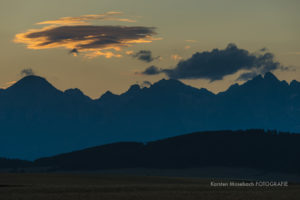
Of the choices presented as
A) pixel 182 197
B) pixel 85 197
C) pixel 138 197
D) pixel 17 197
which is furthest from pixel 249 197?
pixel 17 197

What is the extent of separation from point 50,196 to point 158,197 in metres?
18.3

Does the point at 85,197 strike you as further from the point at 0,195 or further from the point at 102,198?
the point at 0,195

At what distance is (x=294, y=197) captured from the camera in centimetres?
10581

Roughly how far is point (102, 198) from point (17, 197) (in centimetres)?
1398

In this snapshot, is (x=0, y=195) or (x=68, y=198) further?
(x=0, y=195)

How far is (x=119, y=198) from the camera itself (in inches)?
4048

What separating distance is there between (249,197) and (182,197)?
11391 mm

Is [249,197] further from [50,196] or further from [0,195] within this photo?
[0,195]

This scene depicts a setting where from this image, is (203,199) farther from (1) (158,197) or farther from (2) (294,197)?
(2) (294,197)

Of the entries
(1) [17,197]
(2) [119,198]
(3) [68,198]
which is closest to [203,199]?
(2) [119,198]

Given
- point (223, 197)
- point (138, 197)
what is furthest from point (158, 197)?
point (223, 197)

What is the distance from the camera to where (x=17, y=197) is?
103188 mm

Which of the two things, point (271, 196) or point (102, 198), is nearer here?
point (102, 198)

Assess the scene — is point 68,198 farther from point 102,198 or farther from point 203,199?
point 203,199
